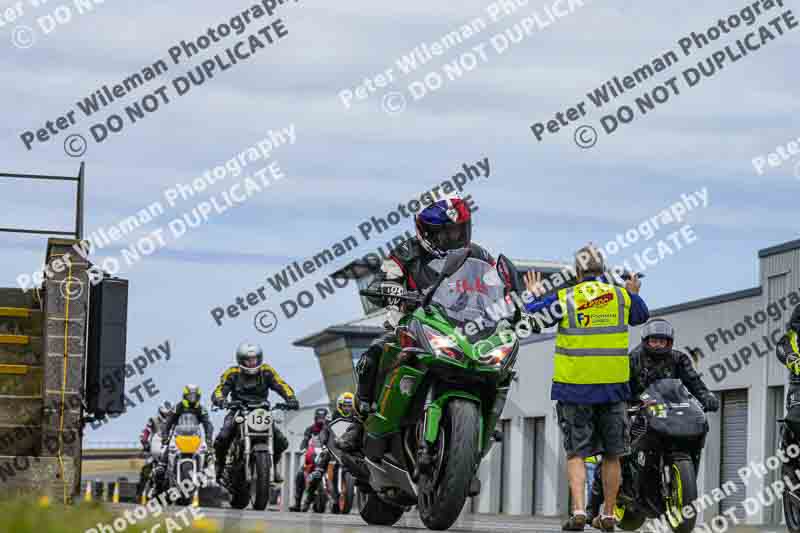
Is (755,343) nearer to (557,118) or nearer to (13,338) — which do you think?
(557,118)

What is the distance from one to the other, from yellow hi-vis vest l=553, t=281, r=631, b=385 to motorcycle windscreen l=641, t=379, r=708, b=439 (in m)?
0.72

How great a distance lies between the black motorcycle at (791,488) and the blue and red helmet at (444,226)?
2.79 m

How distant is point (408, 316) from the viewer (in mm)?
12047

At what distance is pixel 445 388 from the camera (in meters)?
11.6

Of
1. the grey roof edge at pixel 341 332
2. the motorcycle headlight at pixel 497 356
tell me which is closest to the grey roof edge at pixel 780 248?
the motorcycle headlight at pixel 497 356

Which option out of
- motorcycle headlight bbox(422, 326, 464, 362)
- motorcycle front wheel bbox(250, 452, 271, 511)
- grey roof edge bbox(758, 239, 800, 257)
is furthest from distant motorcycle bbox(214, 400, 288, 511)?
grey roof edge bbox(758, 239, 800, 257)

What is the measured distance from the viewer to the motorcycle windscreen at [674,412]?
13062mm

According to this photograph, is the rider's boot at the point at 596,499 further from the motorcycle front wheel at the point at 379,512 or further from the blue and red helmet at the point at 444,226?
the blue and red helmet at the point at 444,226

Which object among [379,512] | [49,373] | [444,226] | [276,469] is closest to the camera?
[444,226]

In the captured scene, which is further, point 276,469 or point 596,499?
point 276,469

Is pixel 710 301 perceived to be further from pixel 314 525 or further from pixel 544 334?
pixel 314 525

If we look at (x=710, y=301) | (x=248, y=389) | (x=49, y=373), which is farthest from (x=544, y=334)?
(x=49, y=373)

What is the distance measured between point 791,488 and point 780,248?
59.9ft

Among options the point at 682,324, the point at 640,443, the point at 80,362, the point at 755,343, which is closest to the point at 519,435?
the point at 682,324
